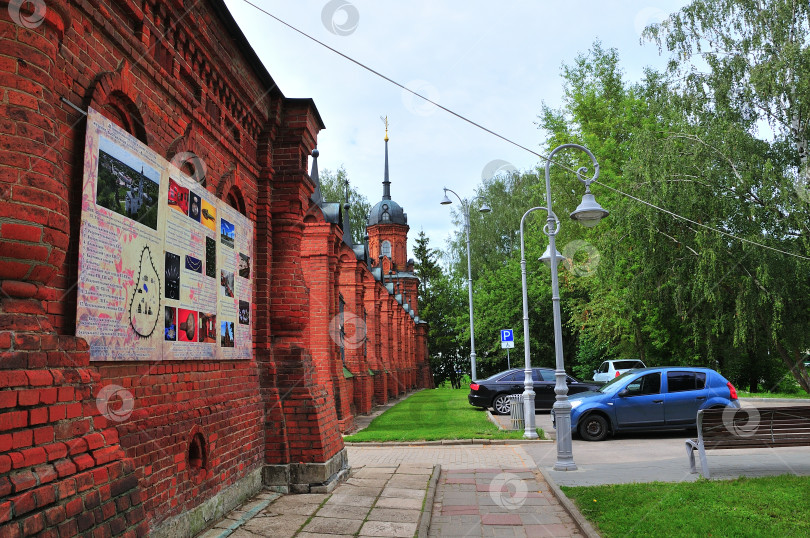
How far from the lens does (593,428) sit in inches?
495

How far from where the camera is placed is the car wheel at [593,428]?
1250 cm

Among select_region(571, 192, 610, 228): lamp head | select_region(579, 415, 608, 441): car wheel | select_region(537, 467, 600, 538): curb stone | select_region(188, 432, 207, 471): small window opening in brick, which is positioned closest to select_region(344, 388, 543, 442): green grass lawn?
select_region(579, 415, 608, 441): car wheel

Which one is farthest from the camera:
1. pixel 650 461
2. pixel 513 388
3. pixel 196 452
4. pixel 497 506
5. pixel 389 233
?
pixel 389 233

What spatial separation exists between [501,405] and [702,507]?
40.3ft

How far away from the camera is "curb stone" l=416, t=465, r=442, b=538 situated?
18.6 feet

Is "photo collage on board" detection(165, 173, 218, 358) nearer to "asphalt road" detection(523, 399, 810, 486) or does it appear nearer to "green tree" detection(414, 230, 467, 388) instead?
"asphalt road" detection(523, 399, 810, 486)

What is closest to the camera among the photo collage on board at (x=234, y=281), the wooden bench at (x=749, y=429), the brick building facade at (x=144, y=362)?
the brick building facade at (x=144, y=362)

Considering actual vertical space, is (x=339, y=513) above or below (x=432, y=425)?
above

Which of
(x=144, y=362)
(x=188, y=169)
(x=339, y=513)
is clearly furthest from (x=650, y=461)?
(x=188, y=169)

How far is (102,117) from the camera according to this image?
13.6 ft

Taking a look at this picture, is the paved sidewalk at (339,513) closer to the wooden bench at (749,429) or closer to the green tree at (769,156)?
the wooden bench at (749,429)

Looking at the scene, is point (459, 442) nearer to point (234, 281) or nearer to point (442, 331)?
point (234, 281)

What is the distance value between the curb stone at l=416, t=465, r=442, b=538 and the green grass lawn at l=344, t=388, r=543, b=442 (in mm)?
4181

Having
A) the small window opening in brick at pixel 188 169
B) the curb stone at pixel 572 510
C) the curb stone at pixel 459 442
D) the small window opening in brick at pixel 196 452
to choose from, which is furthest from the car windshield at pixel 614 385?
the small window opening in brick at pixel 188 169
